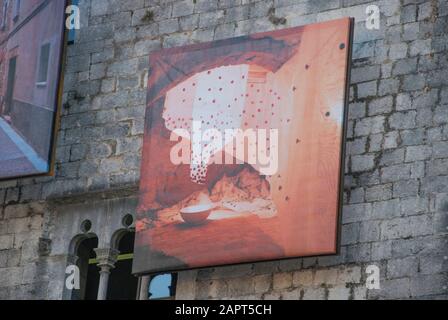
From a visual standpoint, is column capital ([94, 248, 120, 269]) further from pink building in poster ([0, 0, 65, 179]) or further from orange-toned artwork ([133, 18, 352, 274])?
pink building in poster ([0, 0, 65, 179])

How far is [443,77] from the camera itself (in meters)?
17.2

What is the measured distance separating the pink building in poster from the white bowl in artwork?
4.86 feet

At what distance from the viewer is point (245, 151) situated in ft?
57.6

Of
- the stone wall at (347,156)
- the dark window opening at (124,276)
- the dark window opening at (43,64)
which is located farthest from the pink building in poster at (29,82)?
the dark window opening at (124,276)

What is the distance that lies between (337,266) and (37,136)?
3223 mm

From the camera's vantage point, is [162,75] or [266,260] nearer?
[266,260]

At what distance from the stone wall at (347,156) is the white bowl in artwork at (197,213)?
1.45 ft

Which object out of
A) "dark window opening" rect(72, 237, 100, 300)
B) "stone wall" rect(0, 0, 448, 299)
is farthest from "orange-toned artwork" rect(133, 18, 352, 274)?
"dark window opening" rect(72, 237, 100, 300)

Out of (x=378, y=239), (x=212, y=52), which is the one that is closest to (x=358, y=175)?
(x=378, y=239)

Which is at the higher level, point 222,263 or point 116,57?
point 116,57

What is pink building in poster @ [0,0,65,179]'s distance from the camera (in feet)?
60.7

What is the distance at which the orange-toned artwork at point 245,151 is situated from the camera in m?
17.0

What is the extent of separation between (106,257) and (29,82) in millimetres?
1837
